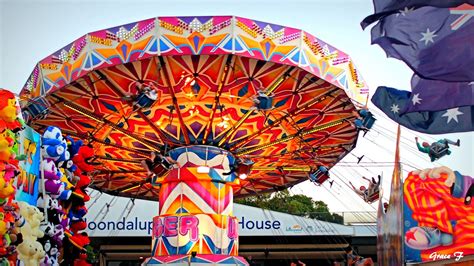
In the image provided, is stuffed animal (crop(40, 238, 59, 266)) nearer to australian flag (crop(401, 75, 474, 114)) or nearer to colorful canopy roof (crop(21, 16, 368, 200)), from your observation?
colorful canopy roof (crop(21, 16, 368, 200))

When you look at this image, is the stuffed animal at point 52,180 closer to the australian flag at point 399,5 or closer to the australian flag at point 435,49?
the australian flag at point 435,49

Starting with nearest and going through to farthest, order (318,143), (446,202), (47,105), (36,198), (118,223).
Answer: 1. (36,198)
2. (47,105)
3. (446,202)
4. (318,143)
5. (118,223)

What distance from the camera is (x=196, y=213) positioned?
18922mm

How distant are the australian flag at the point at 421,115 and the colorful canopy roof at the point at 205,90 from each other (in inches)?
286

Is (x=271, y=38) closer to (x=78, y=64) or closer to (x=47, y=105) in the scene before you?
(x=78, y=64)

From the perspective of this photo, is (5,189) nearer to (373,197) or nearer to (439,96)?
(439,96)

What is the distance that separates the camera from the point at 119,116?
1981 centimetres

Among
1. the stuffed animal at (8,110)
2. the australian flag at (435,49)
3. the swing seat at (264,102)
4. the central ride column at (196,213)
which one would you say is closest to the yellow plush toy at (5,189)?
the stuffed animal at (8,110)

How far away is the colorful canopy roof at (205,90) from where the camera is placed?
15.6 m

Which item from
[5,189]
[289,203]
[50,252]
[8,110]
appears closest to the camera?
[5,189]

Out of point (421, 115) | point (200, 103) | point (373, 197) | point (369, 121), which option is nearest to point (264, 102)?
point (369, 121)

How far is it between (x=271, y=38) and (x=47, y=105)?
6396mm

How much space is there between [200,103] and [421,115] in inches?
439

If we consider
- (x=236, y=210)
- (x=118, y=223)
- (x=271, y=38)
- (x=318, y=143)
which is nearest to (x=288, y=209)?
(x=236, y=210)
